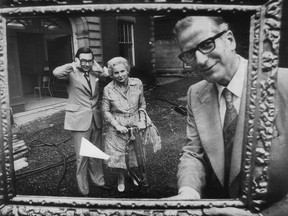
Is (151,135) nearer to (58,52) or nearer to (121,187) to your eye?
(121,187)

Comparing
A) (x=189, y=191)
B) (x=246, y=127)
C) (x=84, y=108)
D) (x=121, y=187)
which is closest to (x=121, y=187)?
(x=121, y=187)

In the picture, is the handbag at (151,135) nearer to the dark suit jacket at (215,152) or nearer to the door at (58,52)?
the dark suit jacket at (215,152)

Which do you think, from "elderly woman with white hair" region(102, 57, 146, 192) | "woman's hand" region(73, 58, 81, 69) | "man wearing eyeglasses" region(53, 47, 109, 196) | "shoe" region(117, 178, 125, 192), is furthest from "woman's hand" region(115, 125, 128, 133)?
"woman's hand" region(73, 58, 81, 69)

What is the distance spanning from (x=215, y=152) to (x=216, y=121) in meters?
0.12

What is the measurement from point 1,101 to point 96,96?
388 millimetres

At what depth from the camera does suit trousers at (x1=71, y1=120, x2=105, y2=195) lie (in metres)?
0.89

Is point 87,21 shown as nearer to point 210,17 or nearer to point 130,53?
point 130,53

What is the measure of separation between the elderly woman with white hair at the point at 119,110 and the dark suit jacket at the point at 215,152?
213 millimetres

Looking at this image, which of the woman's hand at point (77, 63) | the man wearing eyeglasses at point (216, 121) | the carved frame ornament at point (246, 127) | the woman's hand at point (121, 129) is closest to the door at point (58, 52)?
the woman's hand at point (77, 63)

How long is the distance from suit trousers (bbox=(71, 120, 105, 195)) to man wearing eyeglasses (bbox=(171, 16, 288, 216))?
347 millimetres

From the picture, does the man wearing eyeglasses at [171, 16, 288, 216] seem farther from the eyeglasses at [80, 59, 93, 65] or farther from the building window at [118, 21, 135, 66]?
the eyeglasses at [80, 59, 93, 65]

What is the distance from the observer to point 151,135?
0.95 metres

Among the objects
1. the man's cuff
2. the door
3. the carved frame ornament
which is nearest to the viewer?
the carved frame ornament

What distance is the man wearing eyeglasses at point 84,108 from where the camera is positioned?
91 cm
